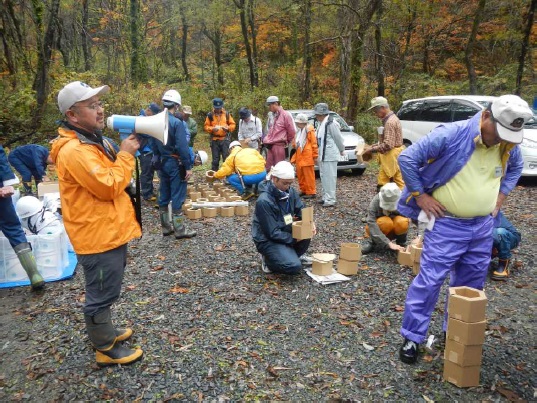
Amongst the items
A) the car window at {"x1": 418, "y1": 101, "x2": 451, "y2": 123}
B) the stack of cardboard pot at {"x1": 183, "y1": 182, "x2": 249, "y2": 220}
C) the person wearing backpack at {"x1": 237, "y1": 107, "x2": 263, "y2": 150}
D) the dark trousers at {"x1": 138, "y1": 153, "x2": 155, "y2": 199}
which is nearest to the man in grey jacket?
the stack of cardboard pot at {"x1": 183, "y1": 182, "x2": 249, "y2": 220}

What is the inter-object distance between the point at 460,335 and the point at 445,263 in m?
0.51

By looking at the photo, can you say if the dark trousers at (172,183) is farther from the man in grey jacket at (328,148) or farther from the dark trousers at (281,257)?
the man in grey jacket at (328,148)

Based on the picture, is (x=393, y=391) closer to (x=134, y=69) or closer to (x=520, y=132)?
(x=520, y=132)

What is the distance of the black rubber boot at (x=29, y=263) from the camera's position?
443cm

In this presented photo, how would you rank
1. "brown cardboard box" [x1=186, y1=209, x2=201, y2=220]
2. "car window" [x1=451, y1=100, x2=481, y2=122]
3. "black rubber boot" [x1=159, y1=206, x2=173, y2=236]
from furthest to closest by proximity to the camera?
1. "car window" [x1=451, y1=100, x2=481, y2=122]
2. "brown cardboard box" [x1=186, y1=209, x2=201, y2=220]
3. "black rubber boot" [x1=159, y1=206, x2=173, y2=236]

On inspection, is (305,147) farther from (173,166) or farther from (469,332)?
(469,332)

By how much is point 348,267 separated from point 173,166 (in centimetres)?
296

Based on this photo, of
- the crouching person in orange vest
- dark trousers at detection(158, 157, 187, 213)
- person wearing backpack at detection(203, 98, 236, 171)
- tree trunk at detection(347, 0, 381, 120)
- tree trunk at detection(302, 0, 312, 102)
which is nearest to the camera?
the crouching person in orange vest

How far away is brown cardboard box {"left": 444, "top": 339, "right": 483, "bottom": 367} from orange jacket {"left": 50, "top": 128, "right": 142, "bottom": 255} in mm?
2473

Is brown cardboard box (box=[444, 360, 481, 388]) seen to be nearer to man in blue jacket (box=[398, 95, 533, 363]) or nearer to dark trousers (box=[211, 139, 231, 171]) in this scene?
man in blue jacket (box=[398, 95, 533, 363])

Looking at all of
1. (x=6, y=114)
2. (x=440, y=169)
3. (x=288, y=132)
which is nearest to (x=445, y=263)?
(x=440, y=169)

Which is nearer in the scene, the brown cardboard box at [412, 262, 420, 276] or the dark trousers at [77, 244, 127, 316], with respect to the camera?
the dark trousers at [77, 244, 127, 316]

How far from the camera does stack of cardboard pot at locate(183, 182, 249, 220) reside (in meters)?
7.48

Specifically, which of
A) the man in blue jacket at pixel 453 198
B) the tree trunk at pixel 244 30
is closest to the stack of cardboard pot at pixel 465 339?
the man in blue jacket at pixel 453 198
